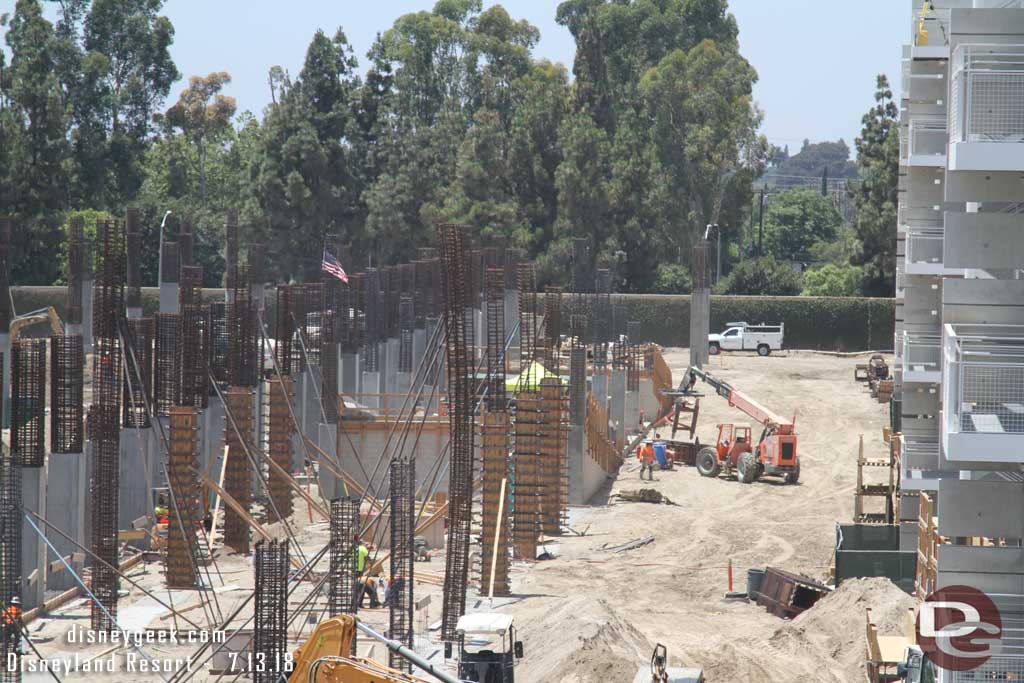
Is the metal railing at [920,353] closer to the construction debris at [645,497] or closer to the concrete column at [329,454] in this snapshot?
the construction debris at [645,497]

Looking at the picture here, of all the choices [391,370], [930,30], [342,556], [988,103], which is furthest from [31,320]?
[988,103]

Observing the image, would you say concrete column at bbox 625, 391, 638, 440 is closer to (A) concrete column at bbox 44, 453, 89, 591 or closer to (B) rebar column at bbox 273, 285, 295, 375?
(B) rebar column at bbox 273, 285, 295, 375

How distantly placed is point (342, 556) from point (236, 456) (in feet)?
35.6

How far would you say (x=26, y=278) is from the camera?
6562 centimetres

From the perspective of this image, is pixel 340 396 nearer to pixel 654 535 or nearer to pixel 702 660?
pixel 654 535

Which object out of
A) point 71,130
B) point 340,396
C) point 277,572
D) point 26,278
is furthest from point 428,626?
point 71,130

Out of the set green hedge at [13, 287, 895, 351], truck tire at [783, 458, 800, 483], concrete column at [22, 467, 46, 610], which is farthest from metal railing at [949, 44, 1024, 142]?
green hedge at [13, 287, 895, 351]

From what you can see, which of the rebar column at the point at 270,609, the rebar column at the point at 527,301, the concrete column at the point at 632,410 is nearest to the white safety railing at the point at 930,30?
the rebar column at the point at 527,301

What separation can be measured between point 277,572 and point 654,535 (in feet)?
49.5

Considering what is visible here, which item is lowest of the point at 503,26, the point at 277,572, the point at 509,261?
the point at 277,572

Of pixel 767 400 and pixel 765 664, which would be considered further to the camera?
pixel 767 400

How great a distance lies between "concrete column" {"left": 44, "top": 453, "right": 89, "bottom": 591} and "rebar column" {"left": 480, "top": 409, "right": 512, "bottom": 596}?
643cm

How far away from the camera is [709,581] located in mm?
→ 25922
